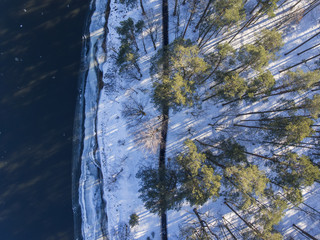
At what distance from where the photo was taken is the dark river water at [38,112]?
23.1 m

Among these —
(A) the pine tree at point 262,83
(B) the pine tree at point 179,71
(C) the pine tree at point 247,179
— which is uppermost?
(B) the pine tree at point 179,71

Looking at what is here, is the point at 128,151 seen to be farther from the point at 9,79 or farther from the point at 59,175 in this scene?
the point at 9,79

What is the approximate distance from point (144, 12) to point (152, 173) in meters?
19.2

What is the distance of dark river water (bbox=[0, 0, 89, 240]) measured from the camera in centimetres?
2311

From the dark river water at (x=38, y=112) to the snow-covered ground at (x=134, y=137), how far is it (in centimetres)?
276

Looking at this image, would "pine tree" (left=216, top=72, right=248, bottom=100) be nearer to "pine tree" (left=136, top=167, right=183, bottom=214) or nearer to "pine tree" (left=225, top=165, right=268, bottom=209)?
"pine tree" (left=225, top=165, right=268, bottom=209)

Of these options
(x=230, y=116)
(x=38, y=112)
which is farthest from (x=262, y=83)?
(x=38, y=112)

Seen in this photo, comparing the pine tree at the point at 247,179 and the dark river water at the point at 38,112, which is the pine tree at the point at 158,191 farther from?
the dark river water at the point at 38,112

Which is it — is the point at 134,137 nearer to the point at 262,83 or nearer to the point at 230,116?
the point at 230,116

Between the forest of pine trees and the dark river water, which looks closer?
the forest of pine trees

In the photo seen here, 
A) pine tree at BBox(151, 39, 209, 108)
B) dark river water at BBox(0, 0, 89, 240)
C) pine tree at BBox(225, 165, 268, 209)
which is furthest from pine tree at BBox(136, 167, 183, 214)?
dark river water at BBox(0, 0, 89, 240)

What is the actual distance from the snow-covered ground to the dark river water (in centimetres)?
276

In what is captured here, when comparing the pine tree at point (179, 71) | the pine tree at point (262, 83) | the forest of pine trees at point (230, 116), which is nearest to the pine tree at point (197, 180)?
the forest of pine trees at point (230, 116)

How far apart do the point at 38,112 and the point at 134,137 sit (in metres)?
12.8
